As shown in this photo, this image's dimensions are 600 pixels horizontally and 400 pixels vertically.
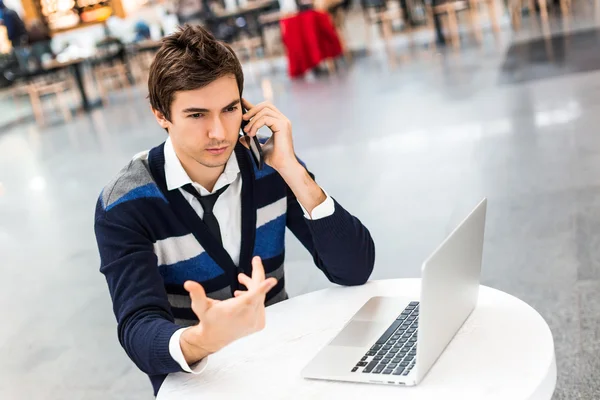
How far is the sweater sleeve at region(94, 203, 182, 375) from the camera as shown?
4.09 ft

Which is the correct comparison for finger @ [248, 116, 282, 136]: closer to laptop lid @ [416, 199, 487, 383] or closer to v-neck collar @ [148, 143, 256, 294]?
v-neck collar @ [148, 143, 256, 294]

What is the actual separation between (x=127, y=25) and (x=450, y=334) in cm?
1598

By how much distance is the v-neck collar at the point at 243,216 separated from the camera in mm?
1474

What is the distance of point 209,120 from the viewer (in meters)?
1.46

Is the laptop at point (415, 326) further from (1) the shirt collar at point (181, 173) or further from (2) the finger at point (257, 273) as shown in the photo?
(1) the shirt collar at point (181, 173)

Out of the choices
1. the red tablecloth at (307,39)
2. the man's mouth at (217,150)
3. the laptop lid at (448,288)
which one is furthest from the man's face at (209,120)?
the red tablecloth at (307,39)

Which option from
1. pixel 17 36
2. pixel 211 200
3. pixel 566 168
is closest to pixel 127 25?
pixel 17 36

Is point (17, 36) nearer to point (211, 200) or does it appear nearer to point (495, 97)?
point (495, 97)

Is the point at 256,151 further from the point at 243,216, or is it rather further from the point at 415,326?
the point at 415,326

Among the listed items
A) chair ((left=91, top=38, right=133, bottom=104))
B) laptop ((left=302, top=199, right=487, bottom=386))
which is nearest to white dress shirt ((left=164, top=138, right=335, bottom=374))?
laptop ((left=302, top=199, right=487, bottom=386))

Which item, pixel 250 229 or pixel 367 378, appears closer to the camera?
pixel 367 378

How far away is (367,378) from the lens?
108cm

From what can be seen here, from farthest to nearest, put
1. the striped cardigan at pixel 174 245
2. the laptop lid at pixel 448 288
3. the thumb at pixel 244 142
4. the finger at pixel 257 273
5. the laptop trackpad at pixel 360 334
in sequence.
→ the thumb at pixel 244 142
the striped cardigan at pixel 174 245
the laptop trackpad at pixel 360 334
the finger at pixel 257 273
the laptop lid at pixel 448 288

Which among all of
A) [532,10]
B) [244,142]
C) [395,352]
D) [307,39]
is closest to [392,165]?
[244,142]
